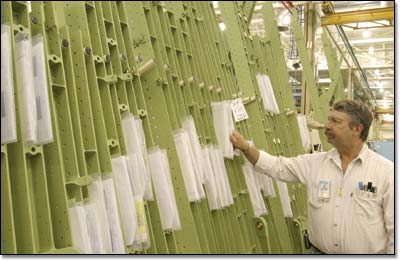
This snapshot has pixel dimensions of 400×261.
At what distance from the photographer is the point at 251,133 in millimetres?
3195

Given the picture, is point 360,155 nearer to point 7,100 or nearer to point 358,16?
point 7,100

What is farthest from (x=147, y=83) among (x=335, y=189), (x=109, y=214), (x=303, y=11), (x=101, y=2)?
(x=303, y=11)

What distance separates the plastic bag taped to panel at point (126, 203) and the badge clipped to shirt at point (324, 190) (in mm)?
1343

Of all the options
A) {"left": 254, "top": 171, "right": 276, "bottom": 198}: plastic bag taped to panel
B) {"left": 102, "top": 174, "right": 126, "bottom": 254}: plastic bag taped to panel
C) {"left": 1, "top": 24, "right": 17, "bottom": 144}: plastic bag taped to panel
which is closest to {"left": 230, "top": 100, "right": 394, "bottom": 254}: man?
{"left": 254, "top": 171, "right": 276, "bottom": 198}: plastic bag taped to panel

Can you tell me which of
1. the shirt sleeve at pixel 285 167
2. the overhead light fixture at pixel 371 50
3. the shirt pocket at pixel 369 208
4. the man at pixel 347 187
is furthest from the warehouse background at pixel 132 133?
the overhead light fixture at pixel 371 50

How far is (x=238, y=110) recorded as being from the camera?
9.52 ft

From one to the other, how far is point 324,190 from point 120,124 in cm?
144

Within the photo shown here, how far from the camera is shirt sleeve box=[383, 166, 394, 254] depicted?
7.64 feet

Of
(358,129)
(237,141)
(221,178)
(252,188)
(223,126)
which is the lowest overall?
(252,188)

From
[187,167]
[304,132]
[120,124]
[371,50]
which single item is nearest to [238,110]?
[187,167]

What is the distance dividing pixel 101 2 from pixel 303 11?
439 cm

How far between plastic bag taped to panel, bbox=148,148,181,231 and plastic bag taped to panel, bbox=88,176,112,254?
410mm

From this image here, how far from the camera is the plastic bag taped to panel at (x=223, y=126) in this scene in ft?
8.91

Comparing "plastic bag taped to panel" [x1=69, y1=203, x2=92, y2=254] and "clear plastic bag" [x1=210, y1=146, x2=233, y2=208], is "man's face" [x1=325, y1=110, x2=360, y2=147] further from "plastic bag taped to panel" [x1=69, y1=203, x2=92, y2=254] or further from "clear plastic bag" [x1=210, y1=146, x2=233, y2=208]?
"plastic bag taped to panel" [x1=69, y1=203, x2=92, y2=254]
